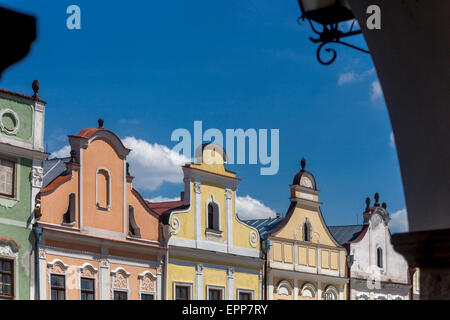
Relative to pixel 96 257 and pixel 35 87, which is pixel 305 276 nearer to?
pixel 96 257

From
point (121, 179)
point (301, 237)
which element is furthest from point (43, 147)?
point (301, 237)

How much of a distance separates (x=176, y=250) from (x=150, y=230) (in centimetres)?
104

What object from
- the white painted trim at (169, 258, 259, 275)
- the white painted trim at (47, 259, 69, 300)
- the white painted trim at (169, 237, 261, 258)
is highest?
the white painted trim at (169, 237, 261, 258)

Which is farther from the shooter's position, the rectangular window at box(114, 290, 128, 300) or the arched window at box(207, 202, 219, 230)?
the arched window at box(207, 202, 219, 230)

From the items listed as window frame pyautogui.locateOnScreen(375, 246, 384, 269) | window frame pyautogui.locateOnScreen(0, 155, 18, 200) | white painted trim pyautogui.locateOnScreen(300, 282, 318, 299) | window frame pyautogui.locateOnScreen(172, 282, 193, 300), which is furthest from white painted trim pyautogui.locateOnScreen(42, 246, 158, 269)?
window frame pyautogui.locateOnScreen(375, 246, 384, 269)

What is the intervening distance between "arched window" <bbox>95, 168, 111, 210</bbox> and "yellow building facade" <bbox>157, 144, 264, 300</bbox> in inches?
86.1

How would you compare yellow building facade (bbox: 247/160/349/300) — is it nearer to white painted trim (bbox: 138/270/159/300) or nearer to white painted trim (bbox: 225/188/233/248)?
white painted trim (bbox: 225/188/233/248)

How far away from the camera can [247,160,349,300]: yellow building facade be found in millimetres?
27703

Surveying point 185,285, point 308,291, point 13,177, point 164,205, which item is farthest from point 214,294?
point 13,177

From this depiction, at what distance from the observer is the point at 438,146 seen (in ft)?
12.9

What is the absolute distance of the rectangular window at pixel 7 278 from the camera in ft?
63.7

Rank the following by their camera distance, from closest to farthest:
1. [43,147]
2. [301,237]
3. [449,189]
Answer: [449,189]
[43,147]
[301,237]

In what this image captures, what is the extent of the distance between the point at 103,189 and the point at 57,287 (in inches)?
127
